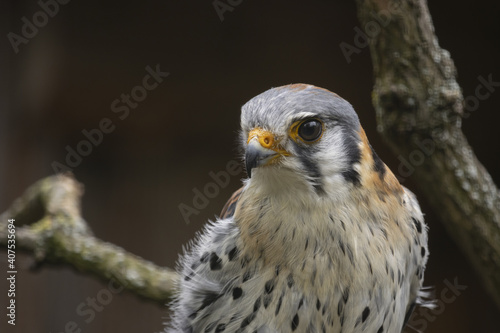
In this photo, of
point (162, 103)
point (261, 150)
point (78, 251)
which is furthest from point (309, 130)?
point (162, 103)

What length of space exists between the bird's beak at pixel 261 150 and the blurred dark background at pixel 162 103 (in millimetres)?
3004

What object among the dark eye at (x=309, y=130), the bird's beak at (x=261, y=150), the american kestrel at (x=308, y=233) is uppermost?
the bird's beak at (x=261, y=150)

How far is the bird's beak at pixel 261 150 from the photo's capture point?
6.40 feet

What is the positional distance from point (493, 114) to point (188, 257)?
344cm

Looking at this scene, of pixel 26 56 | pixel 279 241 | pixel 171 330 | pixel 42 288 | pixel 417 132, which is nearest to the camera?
pixel 279 241

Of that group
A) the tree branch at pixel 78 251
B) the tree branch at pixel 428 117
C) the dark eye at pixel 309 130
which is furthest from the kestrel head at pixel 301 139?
the tree branch at pixel 78 251

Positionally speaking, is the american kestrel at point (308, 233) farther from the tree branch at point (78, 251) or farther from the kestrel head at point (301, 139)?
the tree branch at point (78, 251)

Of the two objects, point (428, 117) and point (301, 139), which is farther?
point (428, 117)

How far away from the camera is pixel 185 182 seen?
518 centimetres

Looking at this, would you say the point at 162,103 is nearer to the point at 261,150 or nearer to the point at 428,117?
the point at 428,117

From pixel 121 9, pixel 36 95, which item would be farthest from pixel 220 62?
pixel 36 95

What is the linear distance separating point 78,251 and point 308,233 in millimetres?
1642

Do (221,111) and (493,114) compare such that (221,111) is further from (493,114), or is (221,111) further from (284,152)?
(284,152)

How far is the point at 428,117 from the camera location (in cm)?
257
